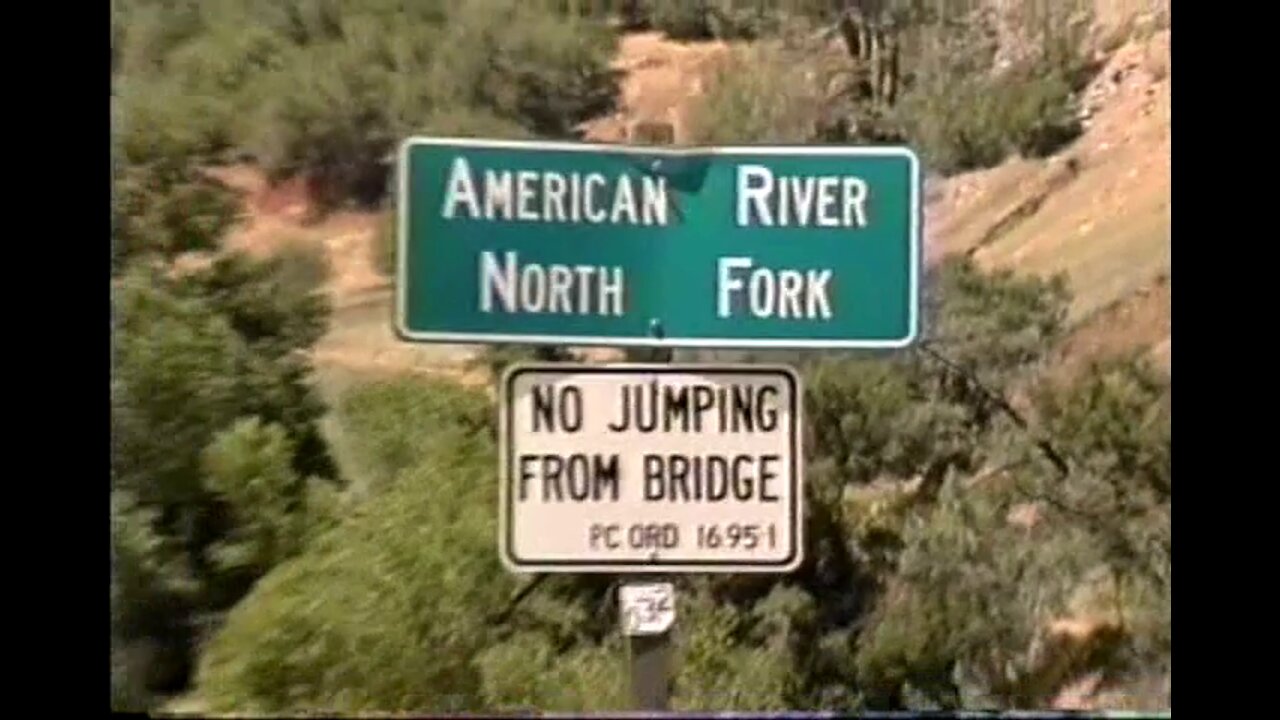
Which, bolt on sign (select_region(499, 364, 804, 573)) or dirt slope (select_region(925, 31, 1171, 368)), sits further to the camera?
dirt slope (select_region(925, 31, 1171, 368))

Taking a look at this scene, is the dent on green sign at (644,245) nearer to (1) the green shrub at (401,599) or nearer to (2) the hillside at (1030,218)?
(2) the hillside at (1030,218)

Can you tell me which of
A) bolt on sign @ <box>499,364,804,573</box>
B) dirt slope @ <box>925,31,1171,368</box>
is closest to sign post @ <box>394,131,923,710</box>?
bolt on sign @ <box>499,364,804,573</box>

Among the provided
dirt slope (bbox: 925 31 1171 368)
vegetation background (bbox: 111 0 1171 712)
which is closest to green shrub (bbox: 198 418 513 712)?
vegetation background (bbox: 111 0 1171 712)

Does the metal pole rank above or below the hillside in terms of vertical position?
below

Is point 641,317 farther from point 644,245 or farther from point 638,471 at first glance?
point 638,471

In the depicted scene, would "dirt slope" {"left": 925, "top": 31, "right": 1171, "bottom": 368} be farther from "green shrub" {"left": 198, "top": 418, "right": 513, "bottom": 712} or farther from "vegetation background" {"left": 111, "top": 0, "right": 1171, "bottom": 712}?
"green shrub" {"left": 198, "top": 418, "right": 513, "bottom": 712}

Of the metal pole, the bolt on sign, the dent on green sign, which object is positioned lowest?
the metal pole
